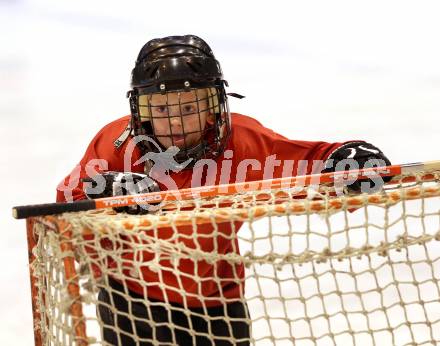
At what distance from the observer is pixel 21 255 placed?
258 centimetres

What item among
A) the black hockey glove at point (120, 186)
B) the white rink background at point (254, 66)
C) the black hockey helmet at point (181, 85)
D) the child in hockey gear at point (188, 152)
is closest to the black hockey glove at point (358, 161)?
the child in hockey gear at point (188, 152)

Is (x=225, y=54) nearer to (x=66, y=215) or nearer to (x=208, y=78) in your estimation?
(x=208, y=78)

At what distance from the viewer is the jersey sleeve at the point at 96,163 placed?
5.71ft

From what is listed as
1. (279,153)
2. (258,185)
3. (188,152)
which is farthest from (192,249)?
(279,153)

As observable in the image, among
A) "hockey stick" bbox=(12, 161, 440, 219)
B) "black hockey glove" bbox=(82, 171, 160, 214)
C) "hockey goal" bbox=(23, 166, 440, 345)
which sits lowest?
"hockey goal" bbox=(23, 166, 440, 345)

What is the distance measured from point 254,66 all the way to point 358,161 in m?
2.24

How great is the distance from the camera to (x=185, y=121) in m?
1.77

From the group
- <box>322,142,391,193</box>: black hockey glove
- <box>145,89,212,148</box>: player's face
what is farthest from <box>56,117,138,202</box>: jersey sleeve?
<box>322,142,391,193</box>: black hockey glove

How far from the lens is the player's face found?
1764 millimetres

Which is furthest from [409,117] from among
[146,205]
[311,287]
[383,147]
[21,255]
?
[146,205]

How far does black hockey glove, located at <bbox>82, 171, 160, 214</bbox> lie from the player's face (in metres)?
0.18

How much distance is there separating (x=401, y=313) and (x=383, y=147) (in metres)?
1.10

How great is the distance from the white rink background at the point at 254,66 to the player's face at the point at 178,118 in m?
1.38

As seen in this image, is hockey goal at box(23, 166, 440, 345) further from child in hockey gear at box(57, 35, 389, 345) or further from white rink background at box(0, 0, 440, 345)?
white rink background at box(0, 0, 440, 345)
